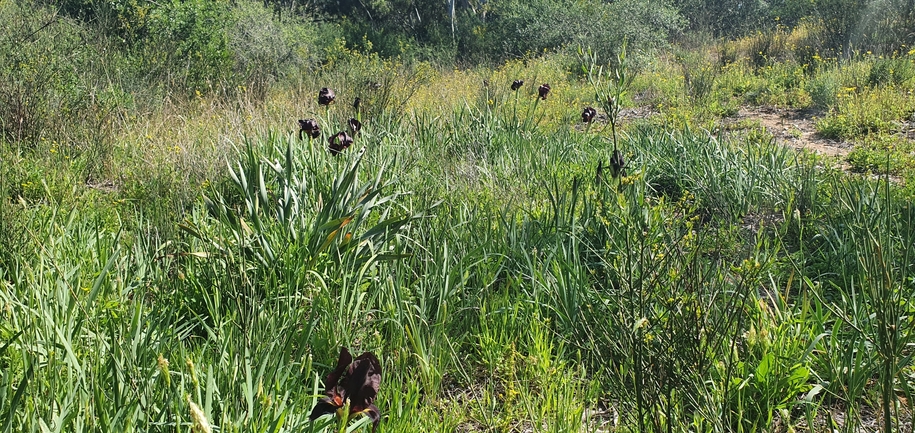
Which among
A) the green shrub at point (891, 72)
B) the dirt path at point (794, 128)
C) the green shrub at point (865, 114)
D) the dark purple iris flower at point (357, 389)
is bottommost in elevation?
the dirt path at point (794, 128)

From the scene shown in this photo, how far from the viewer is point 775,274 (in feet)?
9.32

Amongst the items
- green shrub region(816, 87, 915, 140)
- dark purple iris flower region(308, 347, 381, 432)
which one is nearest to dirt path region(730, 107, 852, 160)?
green shrub region(816, 87, 915, 140)

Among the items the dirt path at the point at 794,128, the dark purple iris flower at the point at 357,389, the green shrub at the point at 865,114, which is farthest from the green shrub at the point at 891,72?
the dark purple iris flower at the point at 357,389

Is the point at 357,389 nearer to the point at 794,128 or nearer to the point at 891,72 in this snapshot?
the point at 794,128

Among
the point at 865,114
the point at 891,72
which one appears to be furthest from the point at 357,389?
the point at 891,72

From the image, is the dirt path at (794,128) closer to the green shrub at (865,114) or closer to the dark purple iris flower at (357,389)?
the green shrub at (865,114)

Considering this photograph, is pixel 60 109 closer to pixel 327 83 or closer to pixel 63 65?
pixel 63 65

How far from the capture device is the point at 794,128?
6.98 meters

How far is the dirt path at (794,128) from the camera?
6.09 metres

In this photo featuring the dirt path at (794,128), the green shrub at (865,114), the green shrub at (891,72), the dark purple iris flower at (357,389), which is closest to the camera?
the dark purple iris flower at (357,389)

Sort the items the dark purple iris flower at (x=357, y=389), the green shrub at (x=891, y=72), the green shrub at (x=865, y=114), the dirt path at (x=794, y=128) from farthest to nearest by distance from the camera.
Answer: the green shrub at (x=891, y=72)
the green shrub at (x=865, y=114)
the dirt path at (x=794, y=128)
the dark purple iris flower at (x=357, y=389)

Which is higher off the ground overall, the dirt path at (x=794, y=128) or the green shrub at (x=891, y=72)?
the green shrub at (x=891, y=72)

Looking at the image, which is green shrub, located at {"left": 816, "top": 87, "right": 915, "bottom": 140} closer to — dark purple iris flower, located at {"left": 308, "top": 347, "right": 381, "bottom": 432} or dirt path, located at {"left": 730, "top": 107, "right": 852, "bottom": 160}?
dirt path, located at {"left": 730, "top": 107, "right": 852, "bottom": 160}

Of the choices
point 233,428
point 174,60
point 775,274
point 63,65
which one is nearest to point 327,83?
point 174,60
